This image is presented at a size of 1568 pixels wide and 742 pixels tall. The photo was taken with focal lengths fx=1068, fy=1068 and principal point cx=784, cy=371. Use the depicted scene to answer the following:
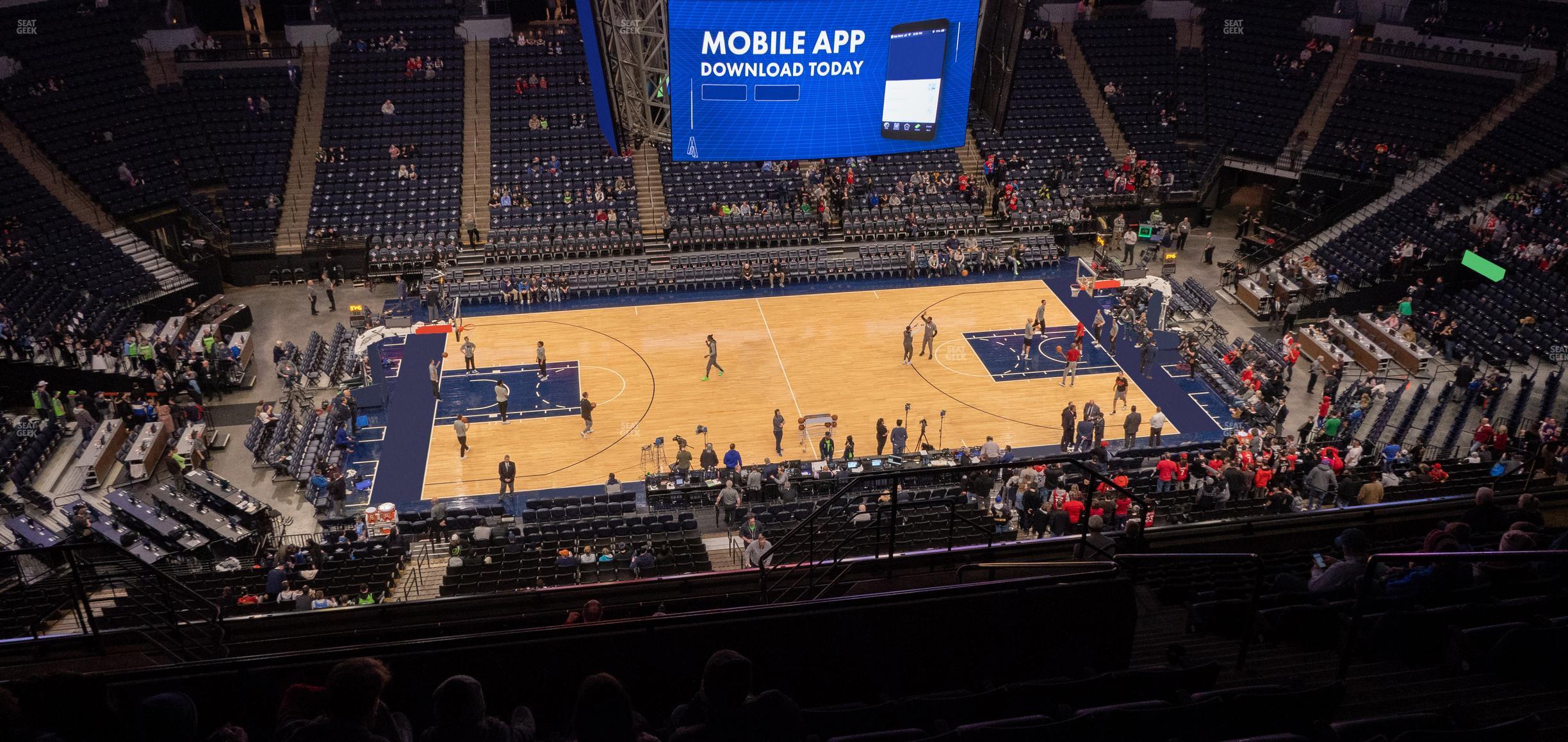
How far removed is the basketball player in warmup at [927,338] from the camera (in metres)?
31.2

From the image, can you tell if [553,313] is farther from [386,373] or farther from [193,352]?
[193,352]

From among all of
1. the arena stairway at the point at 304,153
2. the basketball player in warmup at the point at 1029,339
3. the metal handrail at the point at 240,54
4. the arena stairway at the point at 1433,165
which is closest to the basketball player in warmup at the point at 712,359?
the basketball player in warmup at the point at 1029,339

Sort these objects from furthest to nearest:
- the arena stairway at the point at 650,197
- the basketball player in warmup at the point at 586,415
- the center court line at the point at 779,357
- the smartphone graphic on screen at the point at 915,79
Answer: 1. the arena stairway at the point at 650,197
2. the center court line at the point at 779,357
3. the basketball player in warmup at the point at 586,415
4. the smartphone graphic on screen at the point at 915,79

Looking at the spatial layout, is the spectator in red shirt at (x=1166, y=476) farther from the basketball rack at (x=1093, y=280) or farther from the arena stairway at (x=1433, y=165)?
the arena stairway at (x=1433, y=165)

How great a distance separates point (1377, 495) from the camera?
64.5ft

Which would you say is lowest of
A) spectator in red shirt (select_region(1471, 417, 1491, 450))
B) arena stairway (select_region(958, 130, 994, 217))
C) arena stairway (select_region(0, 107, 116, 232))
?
spectator in red shirt (select_region(1471, 417, 1491, 450))

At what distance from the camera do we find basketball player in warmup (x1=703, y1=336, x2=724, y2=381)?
29.9 metres

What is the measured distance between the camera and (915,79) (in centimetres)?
1638

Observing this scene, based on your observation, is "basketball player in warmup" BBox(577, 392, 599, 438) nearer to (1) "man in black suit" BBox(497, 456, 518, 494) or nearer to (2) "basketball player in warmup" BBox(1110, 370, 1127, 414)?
(1) "man in black suit" BBox(497, 456, 518, 494)

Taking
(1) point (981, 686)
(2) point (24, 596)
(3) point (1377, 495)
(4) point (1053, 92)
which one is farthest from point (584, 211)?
(1) point (981, 686)

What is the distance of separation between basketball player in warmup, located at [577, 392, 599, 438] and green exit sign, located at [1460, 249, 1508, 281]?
26307 mm

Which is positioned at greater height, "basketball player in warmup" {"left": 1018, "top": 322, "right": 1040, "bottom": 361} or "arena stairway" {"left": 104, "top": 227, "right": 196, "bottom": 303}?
"arena stairway" {"left": 104, "top": 227, "right": 196, "bottom": 303}

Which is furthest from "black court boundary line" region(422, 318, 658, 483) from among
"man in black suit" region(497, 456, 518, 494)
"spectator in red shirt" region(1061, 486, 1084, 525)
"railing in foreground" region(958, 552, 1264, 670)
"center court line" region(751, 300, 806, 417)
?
"railing in foreground" region(958, 552, 1264, 670)

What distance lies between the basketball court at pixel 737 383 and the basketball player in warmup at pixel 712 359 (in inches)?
9.8
